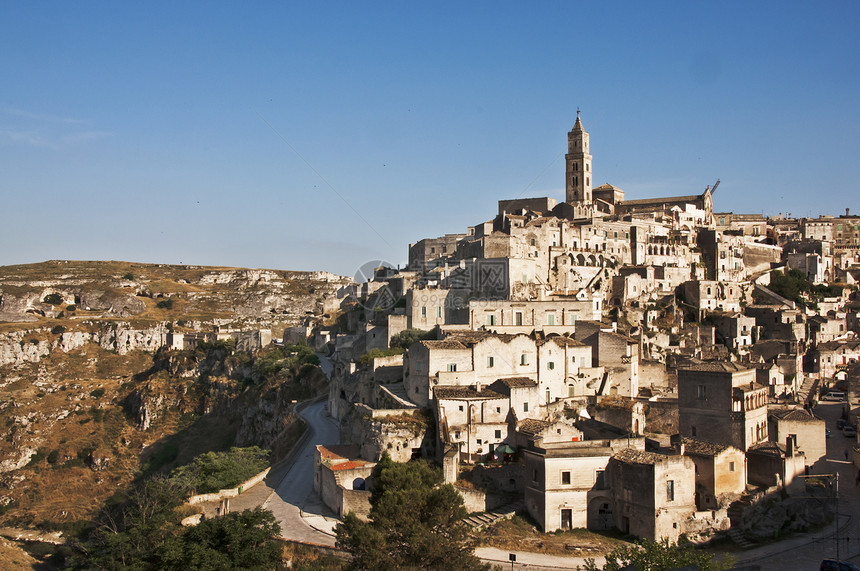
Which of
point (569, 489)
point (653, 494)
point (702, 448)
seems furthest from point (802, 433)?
point (569, 489)

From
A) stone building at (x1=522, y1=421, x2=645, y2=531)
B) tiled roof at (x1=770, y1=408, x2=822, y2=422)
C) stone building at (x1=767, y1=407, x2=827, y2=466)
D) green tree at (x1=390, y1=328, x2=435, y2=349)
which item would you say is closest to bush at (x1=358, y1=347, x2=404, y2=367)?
green tree at (x1=390, y1=328, x2=435, y2=349)

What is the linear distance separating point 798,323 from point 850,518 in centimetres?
3547

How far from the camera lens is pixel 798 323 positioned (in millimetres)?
64625

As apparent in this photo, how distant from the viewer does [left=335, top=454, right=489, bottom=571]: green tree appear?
23656mm

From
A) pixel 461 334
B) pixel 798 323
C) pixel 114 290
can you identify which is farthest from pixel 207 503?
pixel 114 290

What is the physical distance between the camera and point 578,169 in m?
90.9

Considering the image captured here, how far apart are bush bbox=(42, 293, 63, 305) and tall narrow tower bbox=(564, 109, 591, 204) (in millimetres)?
78419

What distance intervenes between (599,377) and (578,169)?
52702 millimetres

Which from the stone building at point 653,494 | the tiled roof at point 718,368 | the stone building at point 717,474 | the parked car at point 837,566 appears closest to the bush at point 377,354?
the stone building at point 653,494

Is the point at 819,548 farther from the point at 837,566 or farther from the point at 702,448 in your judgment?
the point at 837,566

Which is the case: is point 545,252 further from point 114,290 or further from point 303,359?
point 114,290

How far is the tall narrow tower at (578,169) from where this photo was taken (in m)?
90.6

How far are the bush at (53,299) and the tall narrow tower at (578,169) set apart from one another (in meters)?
78.4

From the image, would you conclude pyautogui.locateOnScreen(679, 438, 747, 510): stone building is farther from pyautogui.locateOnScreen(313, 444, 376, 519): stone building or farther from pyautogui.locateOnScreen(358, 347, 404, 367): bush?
pyautogui.locateOnScreen(358, 347, 404, 367): bush
